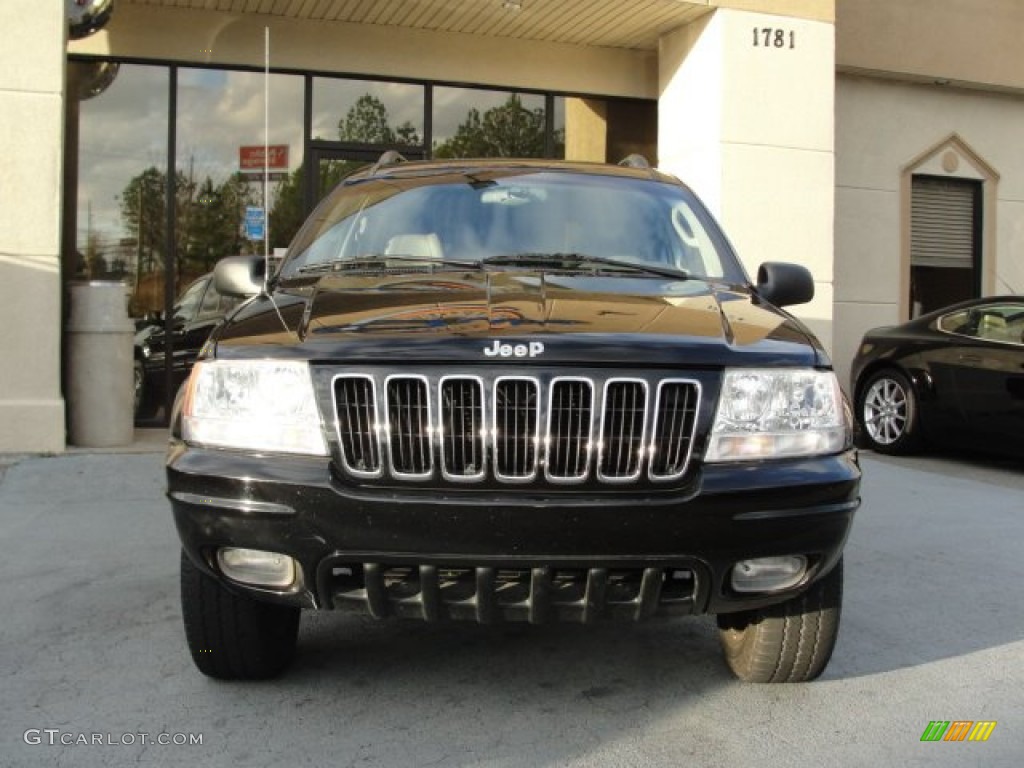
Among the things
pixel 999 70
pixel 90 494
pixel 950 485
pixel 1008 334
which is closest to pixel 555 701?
pixel 90 494

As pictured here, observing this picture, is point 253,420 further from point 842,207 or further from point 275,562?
point 842,207

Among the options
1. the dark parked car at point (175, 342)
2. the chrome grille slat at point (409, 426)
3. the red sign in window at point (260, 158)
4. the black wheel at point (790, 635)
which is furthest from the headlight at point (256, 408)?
the red sign in window at point (260, 158)

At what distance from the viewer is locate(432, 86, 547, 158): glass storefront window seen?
35.7 ft

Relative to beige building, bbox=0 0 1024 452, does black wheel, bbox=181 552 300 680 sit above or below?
below

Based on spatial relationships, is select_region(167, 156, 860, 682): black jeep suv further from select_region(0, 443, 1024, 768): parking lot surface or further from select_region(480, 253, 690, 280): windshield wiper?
select_region(480, 253, 690, 280): windshield wiper

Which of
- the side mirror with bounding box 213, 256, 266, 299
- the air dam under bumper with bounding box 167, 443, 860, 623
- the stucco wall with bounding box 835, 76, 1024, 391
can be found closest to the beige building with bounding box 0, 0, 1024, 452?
→ the stucco wall with bounding box 835, 76, 1024, 391

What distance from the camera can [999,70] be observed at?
42.8ft

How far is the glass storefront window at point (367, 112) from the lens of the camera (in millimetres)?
10398

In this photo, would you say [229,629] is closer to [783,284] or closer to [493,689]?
[493,689]

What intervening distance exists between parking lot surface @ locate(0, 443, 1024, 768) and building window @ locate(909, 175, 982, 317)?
29.4ft

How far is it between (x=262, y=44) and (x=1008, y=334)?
734cm

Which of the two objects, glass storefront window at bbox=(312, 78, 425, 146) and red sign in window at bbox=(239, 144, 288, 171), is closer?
red sign in window at bbox=(239, 144, 288, 171)

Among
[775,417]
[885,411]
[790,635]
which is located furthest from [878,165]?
[775,417]

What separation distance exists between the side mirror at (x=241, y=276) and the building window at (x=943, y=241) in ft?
35.7
